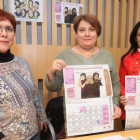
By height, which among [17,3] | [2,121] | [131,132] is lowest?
[131,132]

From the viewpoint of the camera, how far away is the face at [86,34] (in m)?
0.97

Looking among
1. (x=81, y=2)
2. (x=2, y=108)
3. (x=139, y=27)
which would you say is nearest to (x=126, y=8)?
(x=81, y=2)

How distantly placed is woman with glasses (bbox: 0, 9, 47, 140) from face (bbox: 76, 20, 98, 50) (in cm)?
45

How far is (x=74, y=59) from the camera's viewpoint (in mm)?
996

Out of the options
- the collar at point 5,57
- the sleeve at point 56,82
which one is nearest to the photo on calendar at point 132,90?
the sleeve at point 56,82

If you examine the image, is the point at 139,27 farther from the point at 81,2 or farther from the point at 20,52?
the point at 20,52

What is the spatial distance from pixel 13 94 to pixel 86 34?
2.01ft

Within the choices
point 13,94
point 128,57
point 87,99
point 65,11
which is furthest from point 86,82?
point 65,11

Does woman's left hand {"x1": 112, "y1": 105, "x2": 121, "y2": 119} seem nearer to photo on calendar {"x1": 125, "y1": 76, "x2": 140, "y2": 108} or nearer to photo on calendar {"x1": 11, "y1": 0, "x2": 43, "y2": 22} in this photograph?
photo on calendar {"x1": 125, "y1": 76, "x2": 140, "y2": 108}

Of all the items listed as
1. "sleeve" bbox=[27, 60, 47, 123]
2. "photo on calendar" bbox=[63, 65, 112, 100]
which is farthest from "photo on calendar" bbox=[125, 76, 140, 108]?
"sleeve" bbox=[27, 60, 47, 123]

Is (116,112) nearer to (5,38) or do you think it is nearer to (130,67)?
(130,67)

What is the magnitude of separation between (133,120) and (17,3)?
4.83 ft

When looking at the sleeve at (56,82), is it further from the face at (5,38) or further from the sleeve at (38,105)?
the face at (5,38)

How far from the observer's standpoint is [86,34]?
3.16ft
